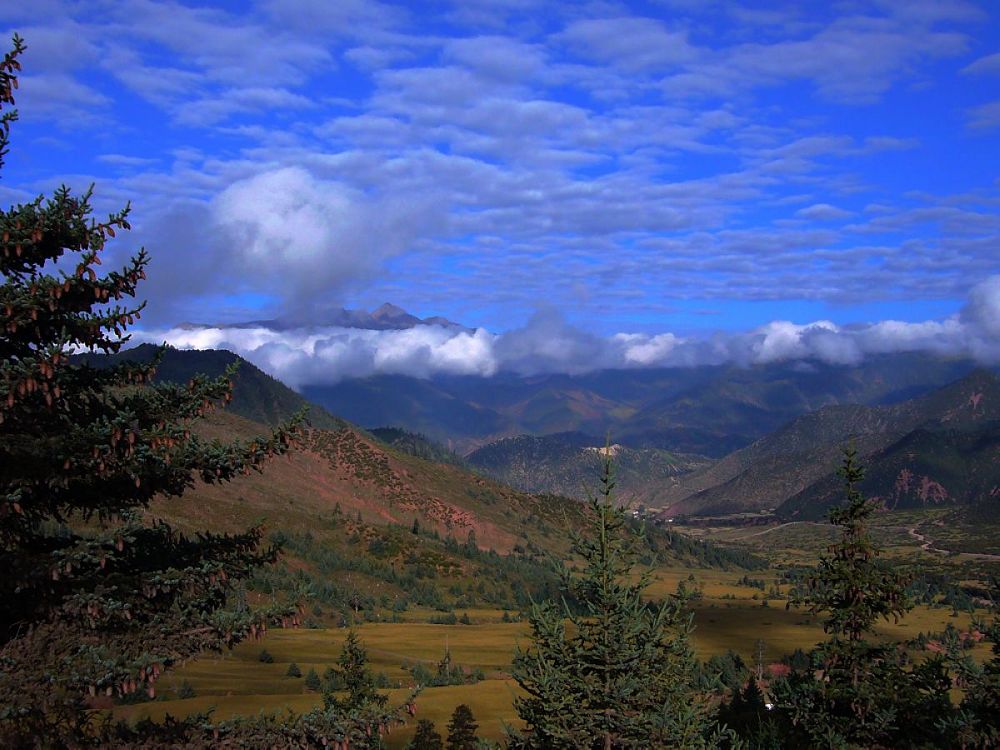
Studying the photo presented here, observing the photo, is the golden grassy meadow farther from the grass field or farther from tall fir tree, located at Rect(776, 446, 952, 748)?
tall fir tree, located at Rect(776, 446, 952, 748)

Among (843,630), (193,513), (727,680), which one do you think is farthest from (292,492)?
(843,630)

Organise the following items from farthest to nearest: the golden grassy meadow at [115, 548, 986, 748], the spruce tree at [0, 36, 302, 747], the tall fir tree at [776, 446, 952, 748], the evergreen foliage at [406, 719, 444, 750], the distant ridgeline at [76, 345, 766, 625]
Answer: the distant ridgeline at [76, 345, 766, 625] < the golden grassy meadow at [115, 548, 986, 748] < the evergreen foliage at [406, 719, 444, 750] < the tall fir tree at [776, 446, 952, 748] < the spruce tree at [0, 36, 302, 747]

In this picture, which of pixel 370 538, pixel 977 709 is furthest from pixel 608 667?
pixel 370 538

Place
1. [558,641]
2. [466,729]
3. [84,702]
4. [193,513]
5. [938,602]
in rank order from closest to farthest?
[84,702] → [558,641] → [466,729] → [193,513] → [938,602]

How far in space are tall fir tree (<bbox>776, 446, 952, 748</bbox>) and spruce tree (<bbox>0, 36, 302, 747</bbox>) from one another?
42.5 feet

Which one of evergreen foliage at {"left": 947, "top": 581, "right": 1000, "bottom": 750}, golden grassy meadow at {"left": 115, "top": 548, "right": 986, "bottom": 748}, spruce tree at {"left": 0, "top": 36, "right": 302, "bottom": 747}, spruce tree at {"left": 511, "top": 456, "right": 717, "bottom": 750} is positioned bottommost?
golden grassy meadow at {"left": 115, "top": 548, "right": 986, "bottom": 748}

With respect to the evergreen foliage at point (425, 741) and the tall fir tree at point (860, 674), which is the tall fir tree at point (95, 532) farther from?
the evergreen foliage at point (425, 741)

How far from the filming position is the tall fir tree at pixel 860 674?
18125mm

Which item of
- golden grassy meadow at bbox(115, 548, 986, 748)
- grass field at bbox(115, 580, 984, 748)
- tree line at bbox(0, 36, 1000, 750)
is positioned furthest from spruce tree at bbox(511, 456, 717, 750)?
grass field at bbox(115, 580, 984, 748)

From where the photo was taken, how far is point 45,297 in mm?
11148

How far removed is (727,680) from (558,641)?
62327 mm

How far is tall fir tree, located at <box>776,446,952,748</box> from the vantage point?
18125mm

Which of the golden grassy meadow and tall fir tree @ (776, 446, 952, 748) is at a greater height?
tall fir tree @ (776, 446, 952, 748)

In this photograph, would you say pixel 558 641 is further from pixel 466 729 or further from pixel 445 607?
pixel 445 607
